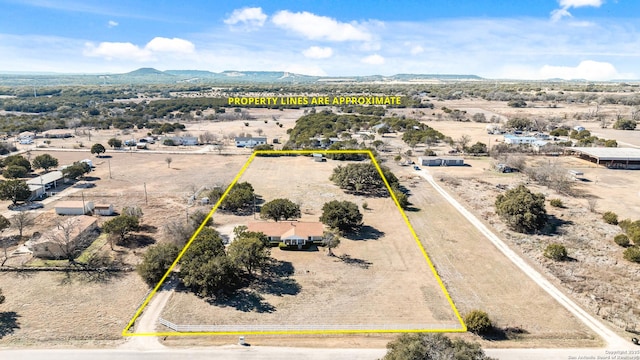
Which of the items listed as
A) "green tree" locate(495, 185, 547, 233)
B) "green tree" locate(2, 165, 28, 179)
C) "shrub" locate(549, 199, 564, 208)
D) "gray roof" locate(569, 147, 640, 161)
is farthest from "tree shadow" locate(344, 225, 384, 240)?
"gray roof" locate(569, 147, 640, 161)

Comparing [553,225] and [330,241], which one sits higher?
[330,241]

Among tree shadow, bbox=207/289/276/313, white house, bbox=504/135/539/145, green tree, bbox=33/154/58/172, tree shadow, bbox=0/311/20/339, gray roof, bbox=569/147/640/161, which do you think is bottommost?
tree shadow, bbox=0/311/20/339

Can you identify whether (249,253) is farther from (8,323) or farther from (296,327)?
(8,323)

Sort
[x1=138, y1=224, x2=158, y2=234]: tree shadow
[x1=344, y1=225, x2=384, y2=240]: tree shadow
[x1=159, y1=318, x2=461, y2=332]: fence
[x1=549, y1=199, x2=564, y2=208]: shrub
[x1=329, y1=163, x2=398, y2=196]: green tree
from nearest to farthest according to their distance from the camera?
[x1=159, y1=318, x2=461, y2=332]: fence
[x1=344, y1=225, x2=384, y2=240]: tree shadow
[x1=138, y1=224, x2=158, y2=234]: tree shadow
[x1=549, y1=199, x2=564, y2=208]: shrub
[x1=329, y1=163, x2=398, y2=196]: green tree

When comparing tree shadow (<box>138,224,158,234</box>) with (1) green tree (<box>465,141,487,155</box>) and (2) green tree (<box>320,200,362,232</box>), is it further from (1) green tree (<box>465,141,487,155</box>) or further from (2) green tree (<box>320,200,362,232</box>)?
(1) green tree (<box>465,141,487,155</box>)

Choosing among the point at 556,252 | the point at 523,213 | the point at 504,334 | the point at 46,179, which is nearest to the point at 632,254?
the point at 556,252

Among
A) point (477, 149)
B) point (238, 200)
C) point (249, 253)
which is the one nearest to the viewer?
point (249, 253)
